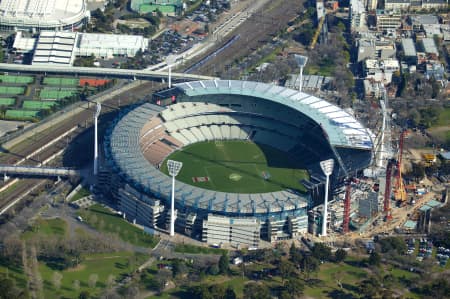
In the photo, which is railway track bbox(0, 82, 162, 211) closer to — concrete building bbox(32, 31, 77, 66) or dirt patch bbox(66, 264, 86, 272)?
concrete building bbox(32, 31, 77, 66)

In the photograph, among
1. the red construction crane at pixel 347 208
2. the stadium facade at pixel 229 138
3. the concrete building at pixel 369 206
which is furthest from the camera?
the concrete building at pixel 369 206

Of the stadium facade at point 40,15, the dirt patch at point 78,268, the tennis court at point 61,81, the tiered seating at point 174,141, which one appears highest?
the stadium facade at point 40,15

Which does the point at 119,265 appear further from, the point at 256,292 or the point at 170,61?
the point at 170,61

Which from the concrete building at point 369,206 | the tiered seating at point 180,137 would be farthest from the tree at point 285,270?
the tiered seating at point 180,137

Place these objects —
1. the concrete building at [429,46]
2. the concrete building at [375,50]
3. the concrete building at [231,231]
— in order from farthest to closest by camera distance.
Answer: the concrete building at [429,46] < the concrete building at [375,50] < the concrete building at [231,231]

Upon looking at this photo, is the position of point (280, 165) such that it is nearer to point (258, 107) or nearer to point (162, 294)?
point (258, 107)

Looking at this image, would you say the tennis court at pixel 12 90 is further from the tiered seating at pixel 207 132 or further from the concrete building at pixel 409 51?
the concrete building at pixel 409 51
